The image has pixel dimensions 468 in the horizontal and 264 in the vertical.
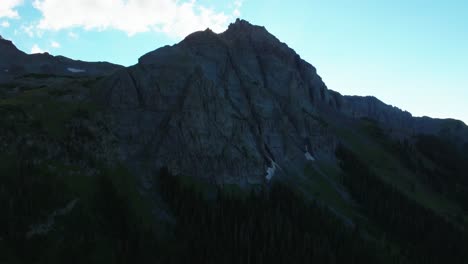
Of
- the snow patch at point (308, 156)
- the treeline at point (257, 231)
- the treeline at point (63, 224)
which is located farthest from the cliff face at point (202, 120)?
the treeline at point (63, 224)

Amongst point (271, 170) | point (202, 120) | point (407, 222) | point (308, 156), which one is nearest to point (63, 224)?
point (202, 120)

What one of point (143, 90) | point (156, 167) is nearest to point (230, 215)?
point (156, 167)

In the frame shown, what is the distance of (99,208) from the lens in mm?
98000

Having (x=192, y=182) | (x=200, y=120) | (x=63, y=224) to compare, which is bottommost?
(x=63, y=224)

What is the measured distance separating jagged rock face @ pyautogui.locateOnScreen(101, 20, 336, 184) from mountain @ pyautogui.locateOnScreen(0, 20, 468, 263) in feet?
1.59

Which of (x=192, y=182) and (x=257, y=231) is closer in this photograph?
(x=257, y=231)

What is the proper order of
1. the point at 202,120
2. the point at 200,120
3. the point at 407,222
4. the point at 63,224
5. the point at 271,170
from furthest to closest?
the point at 407,222, the point at 271,170, the point at 202,120, the point at 200,120, the point at 63,224

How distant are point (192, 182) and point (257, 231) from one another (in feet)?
85.9

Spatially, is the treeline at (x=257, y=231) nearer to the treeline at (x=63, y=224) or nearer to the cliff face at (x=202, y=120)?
the treeline at (x=63, y=224)

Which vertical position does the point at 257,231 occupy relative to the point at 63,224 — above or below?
below

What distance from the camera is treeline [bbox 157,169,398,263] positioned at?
9862 cm

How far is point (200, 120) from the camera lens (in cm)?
14000

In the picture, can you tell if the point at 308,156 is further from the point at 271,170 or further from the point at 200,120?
the point at 200,120

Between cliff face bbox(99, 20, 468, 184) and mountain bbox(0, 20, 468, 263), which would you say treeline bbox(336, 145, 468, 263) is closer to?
mountain bbox(0, 20, 468, 263)
